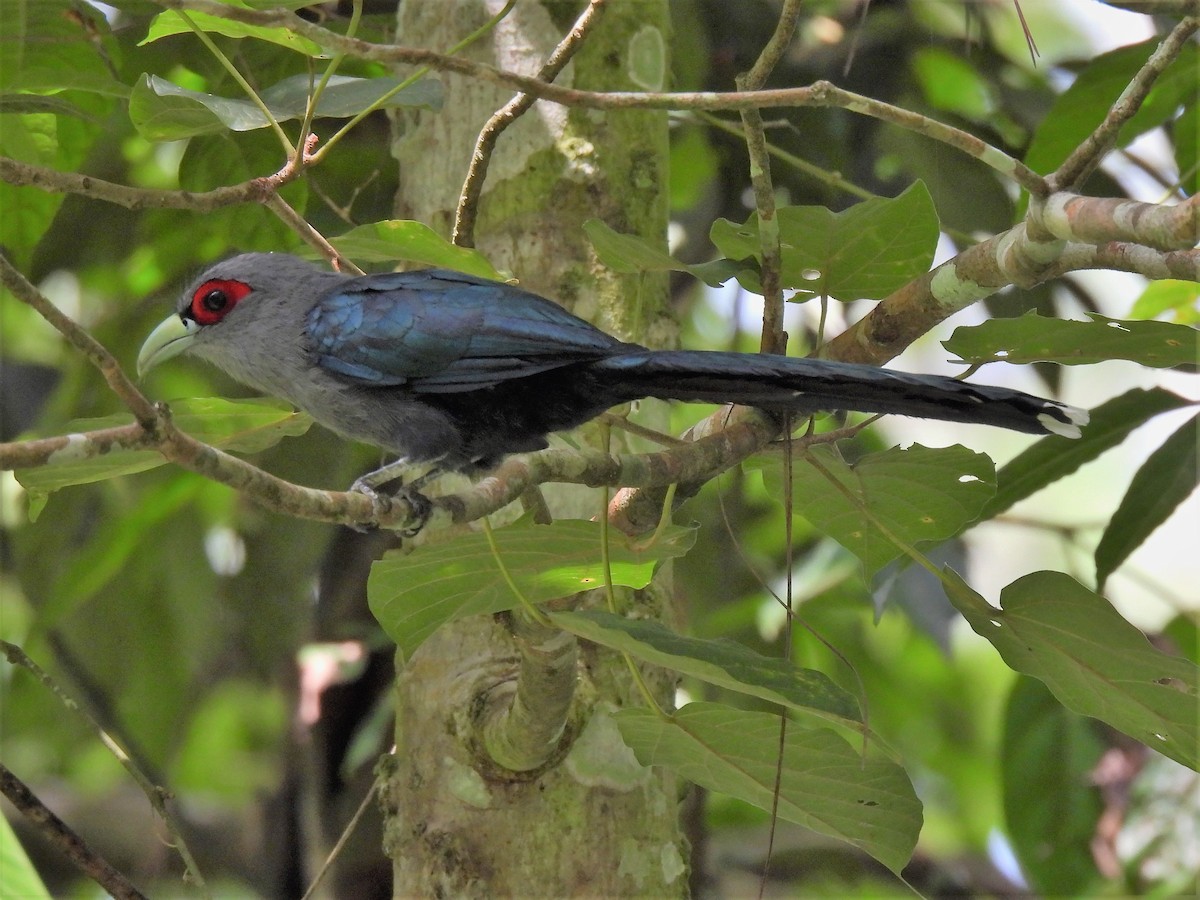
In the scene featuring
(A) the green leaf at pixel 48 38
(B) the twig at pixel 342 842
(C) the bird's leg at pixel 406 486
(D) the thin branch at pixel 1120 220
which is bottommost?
(B) the twig at pixel 342 842

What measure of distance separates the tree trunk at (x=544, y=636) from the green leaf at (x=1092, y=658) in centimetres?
88

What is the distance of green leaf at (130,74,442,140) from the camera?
2.54 meters

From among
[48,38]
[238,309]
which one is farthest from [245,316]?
[48,38]

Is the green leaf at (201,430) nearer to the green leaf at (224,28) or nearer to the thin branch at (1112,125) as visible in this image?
the green leaf at (224,28)

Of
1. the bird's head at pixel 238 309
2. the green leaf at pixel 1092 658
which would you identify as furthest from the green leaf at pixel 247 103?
the green leaf at pixel 1092 658

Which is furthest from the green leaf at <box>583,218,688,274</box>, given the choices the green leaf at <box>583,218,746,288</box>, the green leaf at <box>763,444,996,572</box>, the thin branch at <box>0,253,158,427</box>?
the thin branch at <box>0,253,158,427</box>

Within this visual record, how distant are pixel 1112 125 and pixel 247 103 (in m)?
1.80

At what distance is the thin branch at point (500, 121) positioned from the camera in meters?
2.65

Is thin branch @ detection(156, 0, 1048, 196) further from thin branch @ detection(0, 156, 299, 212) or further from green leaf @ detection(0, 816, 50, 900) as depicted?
green leaf @ detection(0, 816, 50, 900)

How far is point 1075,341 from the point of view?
243cm

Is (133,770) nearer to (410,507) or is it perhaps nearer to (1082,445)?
(410,507)

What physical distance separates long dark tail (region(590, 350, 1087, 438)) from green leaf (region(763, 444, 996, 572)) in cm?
28

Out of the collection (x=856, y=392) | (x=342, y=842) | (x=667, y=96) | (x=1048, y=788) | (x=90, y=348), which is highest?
(x=667, y=96)

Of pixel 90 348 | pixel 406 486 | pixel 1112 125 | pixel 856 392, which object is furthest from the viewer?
pixel 406 486
